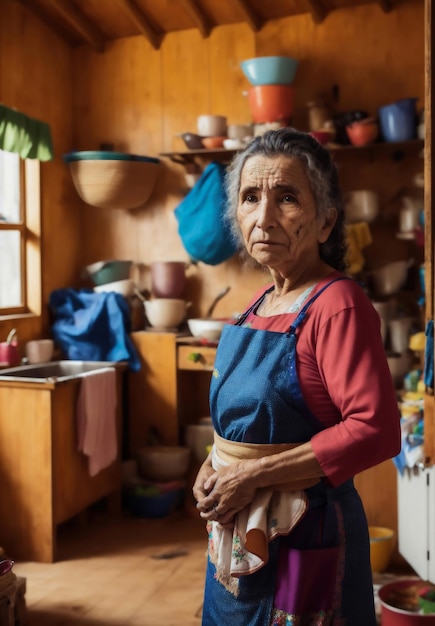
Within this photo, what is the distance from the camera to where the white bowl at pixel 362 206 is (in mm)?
3920

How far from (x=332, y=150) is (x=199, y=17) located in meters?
1.09

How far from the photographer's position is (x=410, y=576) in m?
3.33

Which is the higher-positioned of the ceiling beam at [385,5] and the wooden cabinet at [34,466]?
the ceiling beam at [385,5]

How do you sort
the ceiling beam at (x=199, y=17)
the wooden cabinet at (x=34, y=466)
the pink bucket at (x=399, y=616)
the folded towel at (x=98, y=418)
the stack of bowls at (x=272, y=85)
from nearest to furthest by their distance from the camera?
the pink bucket at (x=399, y=616)
the wooden cabinet at (x=34, y=466)
the folded towel at (x=98, y=418)
the stack of bowls at (x=272, y=85)
the ceiling beam at (x=199, y=17)

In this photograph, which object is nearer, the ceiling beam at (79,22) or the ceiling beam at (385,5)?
the ceiling beam at (385,5)

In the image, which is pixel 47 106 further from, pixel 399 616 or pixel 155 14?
pixel 399 616

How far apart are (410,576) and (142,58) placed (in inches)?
125

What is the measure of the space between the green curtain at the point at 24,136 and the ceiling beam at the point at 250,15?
1.21 meters

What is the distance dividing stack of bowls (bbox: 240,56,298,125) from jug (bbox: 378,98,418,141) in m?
0.50

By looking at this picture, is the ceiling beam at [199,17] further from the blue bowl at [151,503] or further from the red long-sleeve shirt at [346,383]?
the red long-sleeve shirt at [346,383]

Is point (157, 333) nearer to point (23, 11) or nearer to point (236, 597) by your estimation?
point (23, 11)

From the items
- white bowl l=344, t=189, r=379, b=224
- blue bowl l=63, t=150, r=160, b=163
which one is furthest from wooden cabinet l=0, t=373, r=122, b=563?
white bowl l=344, t=189, r=379, b=224

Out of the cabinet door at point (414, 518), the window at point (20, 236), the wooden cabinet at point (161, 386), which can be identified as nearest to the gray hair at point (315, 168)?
the cabinet door at point (414, 518)

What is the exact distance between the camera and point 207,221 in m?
4.14
